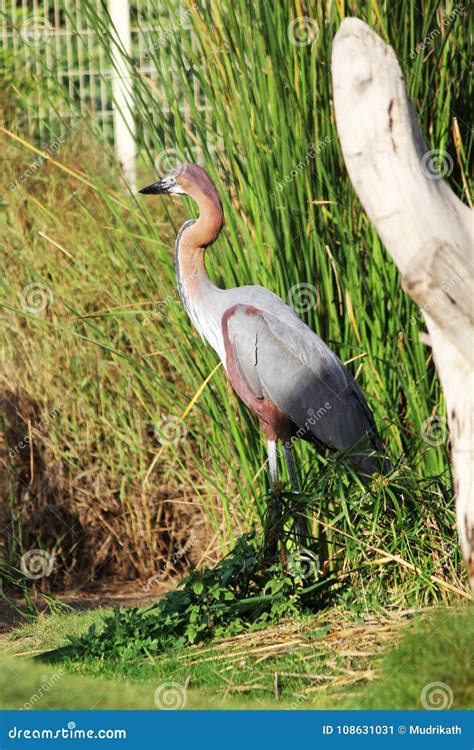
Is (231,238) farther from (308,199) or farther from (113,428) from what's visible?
(113,428)

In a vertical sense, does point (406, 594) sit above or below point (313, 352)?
below

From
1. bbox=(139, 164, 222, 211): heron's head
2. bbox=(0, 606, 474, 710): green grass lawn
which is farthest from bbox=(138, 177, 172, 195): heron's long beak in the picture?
bbox=(0, 606, 474, 710): green grass lawn

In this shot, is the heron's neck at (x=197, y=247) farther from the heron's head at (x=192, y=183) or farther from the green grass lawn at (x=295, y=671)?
the green grass lawn at (x=295, y=671)

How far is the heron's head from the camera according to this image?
380 cm

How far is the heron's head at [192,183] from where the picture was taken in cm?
380

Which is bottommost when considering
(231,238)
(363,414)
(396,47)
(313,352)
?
(363,414)

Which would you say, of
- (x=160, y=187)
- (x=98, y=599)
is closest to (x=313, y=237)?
(x=160, y=187)

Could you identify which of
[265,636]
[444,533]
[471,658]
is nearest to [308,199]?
[444,533]

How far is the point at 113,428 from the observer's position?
515 centimetres

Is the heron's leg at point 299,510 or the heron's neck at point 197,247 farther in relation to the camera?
the heron's neck at point 197,247

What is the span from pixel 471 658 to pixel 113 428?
2.69 m

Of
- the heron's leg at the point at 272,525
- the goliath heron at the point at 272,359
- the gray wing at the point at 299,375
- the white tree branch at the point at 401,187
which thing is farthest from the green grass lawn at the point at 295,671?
the white tree branch at the point at 401,187

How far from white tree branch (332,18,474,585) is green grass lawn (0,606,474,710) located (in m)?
0.89

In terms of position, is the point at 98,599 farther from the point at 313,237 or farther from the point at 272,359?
the point at 313,237
